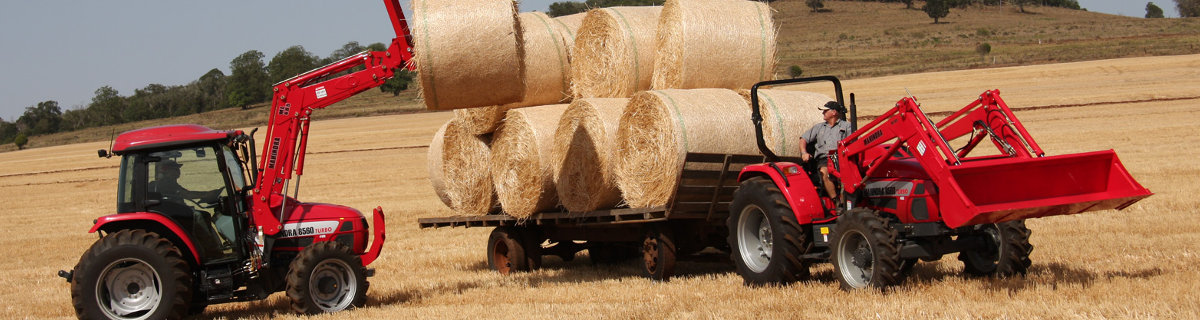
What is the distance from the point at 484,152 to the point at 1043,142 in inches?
558

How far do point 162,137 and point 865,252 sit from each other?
5015 millimetres

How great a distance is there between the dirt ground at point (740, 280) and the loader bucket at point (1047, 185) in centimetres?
54

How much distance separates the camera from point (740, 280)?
962cm

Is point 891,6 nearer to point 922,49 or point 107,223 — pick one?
point 922,49

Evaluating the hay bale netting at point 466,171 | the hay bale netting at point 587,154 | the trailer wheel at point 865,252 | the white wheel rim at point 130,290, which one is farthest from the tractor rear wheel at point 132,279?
the trailer wheel at point 865,252

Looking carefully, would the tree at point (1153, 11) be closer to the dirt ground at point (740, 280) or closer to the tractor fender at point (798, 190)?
the dirt ground at point (740, 280)

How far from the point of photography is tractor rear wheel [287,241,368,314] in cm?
883

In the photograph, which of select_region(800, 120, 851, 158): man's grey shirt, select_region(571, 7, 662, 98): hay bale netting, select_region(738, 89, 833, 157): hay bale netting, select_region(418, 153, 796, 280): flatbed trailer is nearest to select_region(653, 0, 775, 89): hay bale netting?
select_region(571, 7, 662, 98): hay bale netting

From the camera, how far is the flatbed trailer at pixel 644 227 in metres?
9.39

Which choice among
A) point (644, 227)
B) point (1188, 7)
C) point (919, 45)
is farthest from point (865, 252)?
point (1188, 7)

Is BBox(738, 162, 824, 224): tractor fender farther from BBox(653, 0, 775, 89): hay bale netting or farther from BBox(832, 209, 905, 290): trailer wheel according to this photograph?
BBox(653, 0, 775, 89): hay bale netting

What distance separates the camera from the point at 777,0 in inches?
4326

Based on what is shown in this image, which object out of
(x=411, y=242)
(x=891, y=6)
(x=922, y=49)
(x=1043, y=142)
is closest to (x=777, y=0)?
(x=891, y=6)

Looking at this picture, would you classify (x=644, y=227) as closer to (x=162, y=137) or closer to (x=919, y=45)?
(x=162, y=137)
